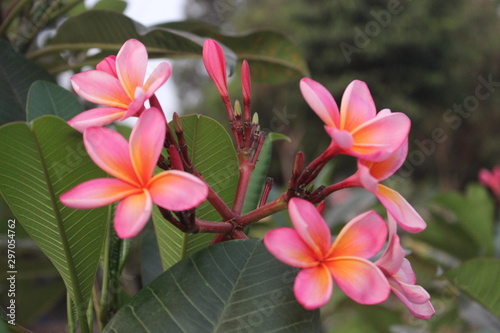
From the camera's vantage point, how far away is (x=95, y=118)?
19.0 inches

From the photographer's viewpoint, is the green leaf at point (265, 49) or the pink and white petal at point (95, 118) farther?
the green leaf at point (265, 49)

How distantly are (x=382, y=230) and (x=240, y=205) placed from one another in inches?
5.6

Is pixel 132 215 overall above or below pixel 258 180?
above

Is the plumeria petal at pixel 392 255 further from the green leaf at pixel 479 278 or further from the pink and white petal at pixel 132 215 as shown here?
the green leaf at pixel 479 278

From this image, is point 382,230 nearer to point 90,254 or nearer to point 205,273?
point 205,273

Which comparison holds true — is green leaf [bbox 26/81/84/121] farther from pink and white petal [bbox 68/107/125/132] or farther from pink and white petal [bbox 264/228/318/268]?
pink and white petal [bbox 264/228/318/268]

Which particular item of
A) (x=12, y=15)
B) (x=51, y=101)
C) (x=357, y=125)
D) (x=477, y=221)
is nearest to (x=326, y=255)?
(x=357, y=125)

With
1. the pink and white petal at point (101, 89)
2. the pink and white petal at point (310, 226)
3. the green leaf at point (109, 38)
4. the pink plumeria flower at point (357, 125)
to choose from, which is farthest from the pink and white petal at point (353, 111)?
the green leaf at point (109, 38)

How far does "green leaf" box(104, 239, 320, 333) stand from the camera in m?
0.46

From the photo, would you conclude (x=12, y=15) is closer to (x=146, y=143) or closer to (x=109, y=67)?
(x=109, y=67)

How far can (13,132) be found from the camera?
1.55 ft

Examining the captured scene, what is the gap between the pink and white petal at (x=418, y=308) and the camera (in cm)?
45

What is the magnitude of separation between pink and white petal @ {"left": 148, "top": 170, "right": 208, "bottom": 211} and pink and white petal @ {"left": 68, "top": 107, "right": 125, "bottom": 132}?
0.11 metres

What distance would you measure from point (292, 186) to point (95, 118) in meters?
0.19
